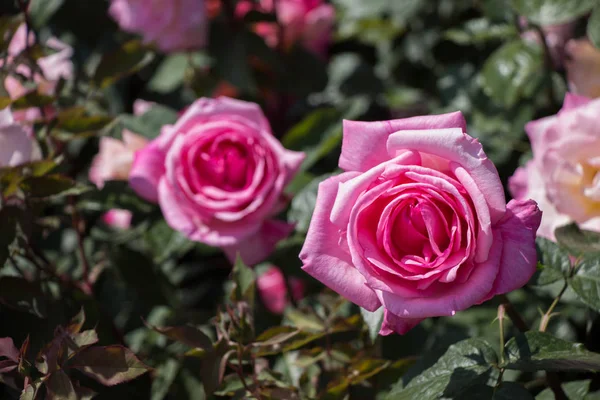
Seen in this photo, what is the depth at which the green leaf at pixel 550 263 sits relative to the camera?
2.80 feet

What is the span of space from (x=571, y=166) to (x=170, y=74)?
963 mm

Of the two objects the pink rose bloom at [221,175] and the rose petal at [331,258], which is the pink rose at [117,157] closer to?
the pink rose bloom at [221,175]

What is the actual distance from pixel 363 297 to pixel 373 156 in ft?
0.51

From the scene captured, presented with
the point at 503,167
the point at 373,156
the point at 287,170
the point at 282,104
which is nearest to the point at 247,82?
the point at 282,104

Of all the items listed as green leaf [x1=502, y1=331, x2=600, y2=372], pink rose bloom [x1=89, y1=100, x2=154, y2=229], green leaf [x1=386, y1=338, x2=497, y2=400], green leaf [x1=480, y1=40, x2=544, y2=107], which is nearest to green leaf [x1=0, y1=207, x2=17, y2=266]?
pink rose bloom [x1=89, y1=100, x2=154, y2=229]

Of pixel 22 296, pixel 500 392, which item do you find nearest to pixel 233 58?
pixel 22 296

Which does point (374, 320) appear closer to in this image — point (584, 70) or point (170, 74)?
point (584, 70)

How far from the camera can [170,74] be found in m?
1.63

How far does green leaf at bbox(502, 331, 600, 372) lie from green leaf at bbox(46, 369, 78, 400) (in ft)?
1.53

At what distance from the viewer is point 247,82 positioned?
1.50 meters

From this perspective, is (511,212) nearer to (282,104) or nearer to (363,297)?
(363,297)

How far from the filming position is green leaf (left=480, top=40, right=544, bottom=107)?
4.15 ft

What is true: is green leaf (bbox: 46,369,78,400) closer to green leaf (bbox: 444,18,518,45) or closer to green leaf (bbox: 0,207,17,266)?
Result: green leaf (bbox: 0,207,17,266)

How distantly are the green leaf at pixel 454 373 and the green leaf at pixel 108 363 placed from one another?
297 millimetres
